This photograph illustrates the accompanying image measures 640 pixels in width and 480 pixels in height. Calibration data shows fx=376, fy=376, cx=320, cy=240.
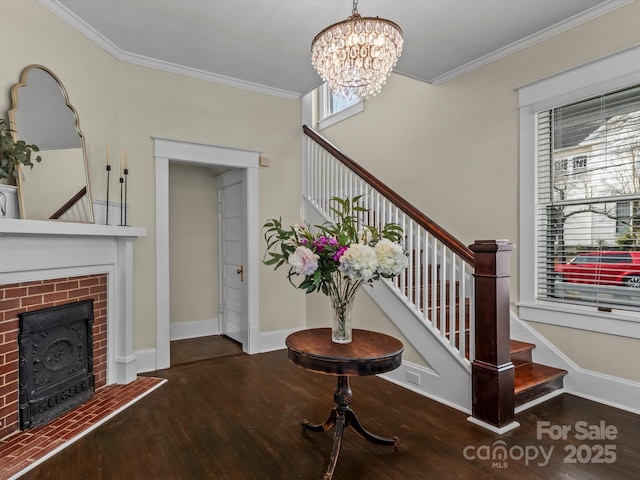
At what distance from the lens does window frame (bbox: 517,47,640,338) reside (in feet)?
8.97

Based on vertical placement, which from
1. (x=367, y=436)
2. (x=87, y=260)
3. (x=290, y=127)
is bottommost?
(x=367, y=436)

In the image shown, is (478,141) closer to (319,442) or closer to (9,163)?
(319,442)

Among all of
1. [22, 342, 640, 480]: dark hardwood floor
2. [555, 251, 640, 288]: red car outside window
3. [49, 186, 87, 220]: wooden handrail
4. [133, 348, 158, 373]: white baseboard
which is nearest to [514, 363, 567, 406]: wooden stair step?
[22, 342, 640, 480]: dark hardwood floor

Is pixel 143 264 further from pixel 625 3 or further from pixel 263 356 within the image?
pixel 625 3

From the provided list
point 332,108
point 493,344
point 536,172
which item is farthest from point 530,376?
point 332,108

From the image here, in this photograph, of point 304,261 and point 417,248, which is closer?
point 304,261

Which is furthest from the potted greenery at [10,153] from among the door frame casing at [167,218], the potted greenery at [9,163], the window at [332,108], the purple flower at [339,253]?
the window at [332,108]

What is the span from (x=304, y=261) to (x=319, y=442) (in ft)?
3.97

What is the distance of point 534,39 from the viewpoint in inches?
126

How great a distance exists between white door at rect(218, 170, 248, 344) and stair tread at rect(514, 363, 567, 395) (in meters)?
2.76

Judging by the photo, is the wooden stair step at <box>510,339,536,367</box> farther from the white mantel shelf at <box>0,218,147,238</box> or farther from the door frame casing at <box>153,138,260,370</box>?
the white mantel shelf at <box>0,218,147,238</box>

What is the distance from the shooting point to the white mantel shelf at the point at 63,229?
2.23 meters

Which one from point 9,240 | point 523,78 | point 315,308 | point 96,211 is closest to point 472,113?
point 523,78

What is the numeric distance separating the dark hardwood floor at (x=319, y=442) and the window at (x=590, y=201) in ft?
2.98
